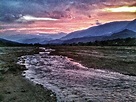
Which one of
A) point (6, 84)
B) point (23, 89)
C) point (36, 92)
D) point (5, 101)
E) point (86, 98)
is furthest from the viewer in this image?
point (6, 84)

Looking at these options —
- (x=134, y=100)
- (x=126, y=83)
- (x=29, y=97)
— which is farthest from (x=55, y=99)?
(x=126, y=83)

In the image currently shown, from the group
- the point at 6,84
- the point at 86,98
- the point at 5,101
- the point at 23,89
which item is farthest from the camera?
the point at 6,84

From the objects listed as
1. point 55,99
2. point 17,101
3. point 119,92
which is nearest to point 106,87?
point 119,92

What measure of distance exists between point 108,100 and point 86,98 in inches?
95.9

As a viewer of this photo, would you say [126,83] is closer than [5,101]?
No

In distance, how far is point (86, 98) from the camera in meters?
27.2

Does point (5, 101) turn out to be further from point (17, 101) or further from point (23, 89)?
point (23, 89)

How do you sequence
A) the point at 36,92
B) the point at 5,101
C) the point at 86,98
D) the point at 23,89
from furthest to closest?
the point at 23,89 → the point at 36,92 → the point at 86,98 → the point at 5,101

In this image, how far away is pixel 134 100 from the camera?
25875 millimetres

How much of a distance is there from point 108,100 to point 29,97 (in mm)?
8410

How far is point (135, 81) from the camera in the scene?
3684 cm

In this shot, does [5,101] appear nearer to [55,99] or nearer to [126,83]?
[55,99]

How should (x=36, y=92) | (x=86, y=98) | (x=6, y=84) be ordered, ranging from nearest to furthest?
(x=86, y=98) < (x=36, y=92) < (x=6, y=84)

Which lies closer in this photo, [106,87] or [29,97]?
[29,97]
